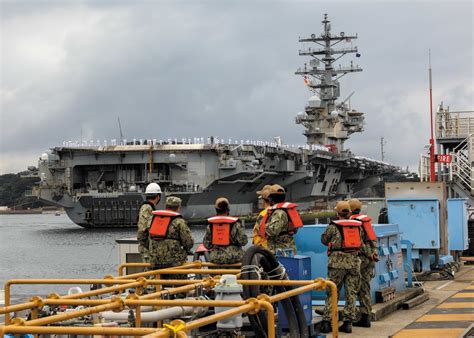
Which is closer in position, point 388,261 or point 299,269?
Result: point 299,269

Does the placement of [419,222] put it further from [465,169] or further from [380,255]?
[465,169]

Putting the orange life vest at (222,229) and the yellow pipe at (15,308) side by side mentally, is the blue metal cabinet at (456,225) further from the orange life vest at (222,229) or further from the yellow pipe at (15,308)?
the yellow pipe at (15,308)

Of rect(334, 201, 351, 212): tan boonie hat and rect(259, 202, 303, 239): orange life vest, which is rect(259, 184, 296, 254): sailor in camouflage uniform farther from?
rect(334, 201, 351, 212): tan boonie hat

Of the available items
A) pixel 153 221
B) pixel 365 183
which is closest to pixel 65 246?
pixel 153 221

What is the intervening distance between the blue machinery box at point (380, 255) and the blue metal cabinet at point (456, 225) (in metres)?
4.10

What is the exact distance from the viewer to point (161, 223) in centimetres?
778

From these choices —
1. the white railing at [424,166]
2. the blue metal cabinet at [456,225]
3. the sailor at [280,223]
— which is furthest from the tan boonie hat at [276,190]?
the white railing at [424,166]

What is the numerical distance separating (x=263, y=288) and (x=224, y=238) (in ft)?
5.07

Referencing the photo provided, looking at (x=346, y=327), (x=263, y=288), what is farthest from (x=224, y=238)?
(x=346, y=327)

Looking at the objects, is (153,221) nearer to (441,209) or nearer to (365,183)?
(441,209)

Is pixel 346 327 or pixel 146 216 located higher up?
pixel 146 216

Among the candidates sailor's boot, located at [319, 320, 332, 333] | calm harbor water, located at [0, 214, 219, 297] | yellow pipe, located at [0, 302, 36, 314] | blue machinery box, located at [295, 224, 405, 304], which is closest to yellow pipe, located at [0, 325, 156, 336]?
yellow pipe, located at [0, 302, 36, 314]

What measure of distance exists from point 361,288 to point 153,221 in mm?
2467

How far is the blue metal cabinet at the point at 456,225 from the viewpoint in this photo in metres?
14.3
